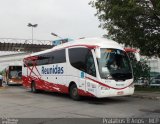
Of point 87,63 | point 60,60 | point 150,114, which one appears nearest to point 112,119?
point 150,114

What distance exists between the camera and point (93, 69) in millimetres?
17844

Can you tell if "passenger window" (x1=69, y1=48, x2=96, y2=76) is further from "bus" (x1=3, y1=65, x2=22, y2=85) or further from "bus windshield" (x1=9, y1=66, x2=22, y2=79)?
"bus windshield" (x1=9, y1=66, x2=22, y2=79)

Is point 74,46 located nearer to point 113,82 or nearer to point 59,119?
point 113,82

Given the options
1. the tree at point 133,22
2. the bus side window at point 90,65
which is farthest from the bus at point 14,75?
the bus side window at point 90,65

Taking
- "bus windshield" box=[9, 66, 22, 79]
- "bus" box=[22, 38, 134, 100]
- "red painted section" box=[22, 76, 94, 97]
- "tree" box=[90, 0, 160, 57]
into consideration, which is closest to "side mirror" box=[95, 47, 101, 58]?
"bus" box=[22, 38, 134, 100]

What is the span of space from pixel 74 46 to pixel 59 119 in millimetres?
7734

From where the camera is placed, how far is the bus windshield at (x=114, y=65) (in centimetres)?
1768

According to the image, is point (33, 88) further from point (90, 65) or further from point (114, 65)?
point (114, 65)

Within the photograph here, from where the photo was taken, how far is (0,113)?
48.4 feet

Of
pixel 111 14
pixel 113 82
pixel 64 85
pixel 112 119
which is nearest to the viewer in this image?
pixel 112 119

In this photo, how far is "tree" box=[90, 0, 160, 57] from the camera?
22453mm

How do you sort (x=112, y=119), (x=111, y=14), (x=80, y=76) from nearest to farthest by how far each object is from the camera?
(x=112, y=119)
(x=80, y=76)
(x=111, y=14)

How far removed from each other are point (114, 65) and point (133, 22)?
644 centimetres

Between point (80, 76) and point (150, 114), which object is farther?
point (80, 76)
